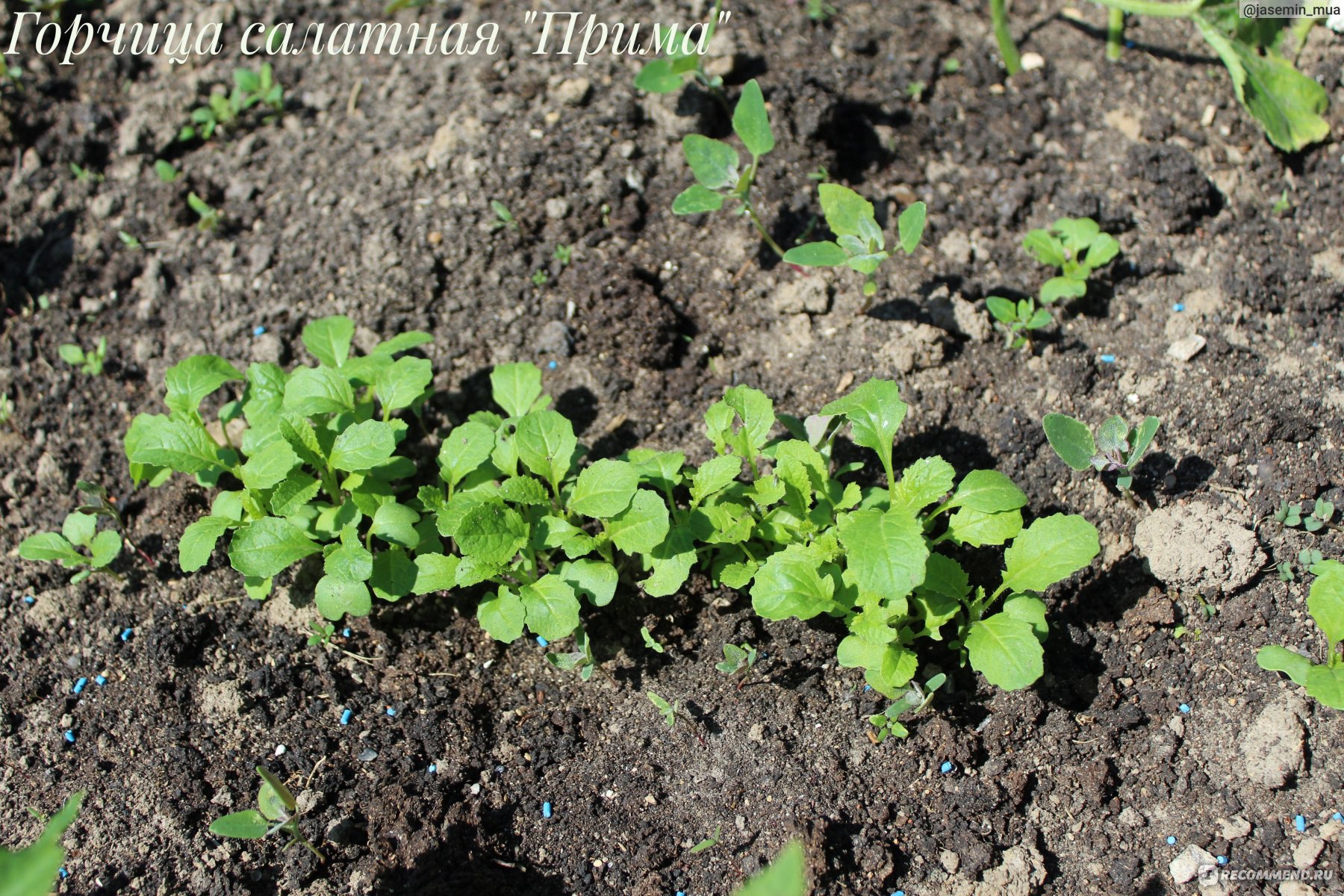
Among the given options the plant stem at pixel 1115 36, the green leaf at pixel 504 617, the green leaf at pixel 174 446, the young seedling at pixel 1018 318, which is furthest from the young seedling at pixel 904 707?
the plant stem at pixel 1115 36

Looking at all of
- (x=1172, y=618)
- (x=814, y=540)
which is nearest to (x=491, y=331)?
(x=814, y=540)

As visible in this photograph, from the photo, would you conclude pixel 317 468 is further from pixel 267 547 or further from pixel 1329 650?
pixel 1329 650

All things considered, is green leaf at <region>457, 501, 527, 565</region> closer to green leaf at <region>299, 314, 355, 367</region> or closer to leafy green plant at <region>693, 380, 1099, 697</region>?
leafy green plant at <region>693, 380, 1099, 697</region>

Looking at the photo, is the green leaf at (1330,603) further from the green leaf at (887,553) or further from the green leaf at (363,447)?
the green leaf at (363,447)

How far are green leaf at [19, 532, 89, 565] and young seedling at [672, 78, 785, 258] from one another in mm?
1658

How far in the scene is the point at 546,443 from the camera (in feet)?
7.73

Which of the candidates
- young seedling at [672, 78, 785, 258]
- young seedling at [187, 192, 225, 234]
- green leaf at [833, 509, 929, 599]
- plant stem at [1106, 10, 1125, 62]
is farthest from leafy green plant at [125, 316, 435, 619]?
plant stem at [1106, 10, 1125, 62]

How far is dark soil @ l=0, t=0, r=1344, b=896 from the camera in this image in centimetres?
219

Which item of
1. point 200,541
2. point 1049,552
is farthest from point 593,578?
point 1049,552

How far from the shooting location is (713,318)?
2.81 metres

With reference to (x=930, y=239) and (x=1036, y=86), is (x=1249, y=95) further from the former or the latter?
(x=930, y=239)

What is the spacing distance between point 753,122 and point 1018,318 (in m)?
0.84

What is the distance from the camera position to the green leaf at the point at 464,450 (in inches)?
93.7

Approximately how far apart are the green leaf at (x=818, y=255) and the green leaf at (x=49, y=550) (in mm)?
1824
